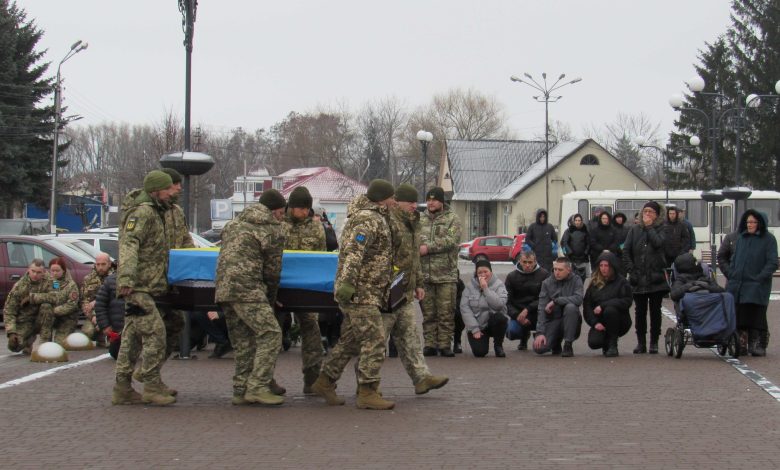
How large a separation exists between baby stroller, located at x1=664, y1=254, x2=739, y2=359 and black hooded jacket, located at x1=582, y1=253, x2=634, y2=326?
0.57 metres

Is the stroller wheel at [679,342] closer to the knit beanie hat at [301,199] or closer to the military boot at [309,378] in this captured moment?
the military boot at [309,378]

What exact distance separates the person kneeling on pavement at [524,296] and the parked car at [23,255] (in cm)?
787

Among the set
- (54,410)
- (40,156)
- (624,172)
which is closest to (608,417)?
(54,410)

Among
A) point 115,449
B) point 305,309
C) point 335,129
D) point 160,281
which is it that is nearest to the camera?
point 115,449

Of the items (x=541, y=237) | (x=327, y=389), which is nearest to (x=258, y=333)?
(x=327, y=389)

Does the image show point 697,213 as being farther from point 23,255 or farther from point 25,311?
point 25,311

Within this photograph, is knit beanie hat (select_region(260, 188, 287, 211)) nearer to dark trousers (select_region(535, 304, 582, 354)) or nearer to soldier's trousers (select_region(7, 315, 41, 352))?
dark trousers (select_region(535, 304, 582, 354))

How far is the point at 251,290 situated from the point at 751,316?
272 inches

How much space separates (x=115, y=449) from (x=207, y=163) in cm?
631

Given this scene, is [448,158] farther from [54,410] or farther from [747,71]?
[54,410]

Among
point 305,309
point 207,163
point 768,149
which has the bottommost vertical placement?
point 305,309

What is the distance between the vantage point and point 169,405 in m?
9.72

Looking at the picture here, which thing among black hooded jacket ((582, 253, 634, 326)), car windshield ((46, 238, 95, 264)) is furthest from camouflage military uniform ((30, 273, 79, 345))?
black hooded jacket ((582, 253, 634, 326))

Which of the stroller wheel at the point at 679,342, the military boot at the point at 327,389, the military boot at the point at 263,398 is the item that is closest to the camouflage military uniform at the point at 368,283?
the military boot at the point at 327,389
